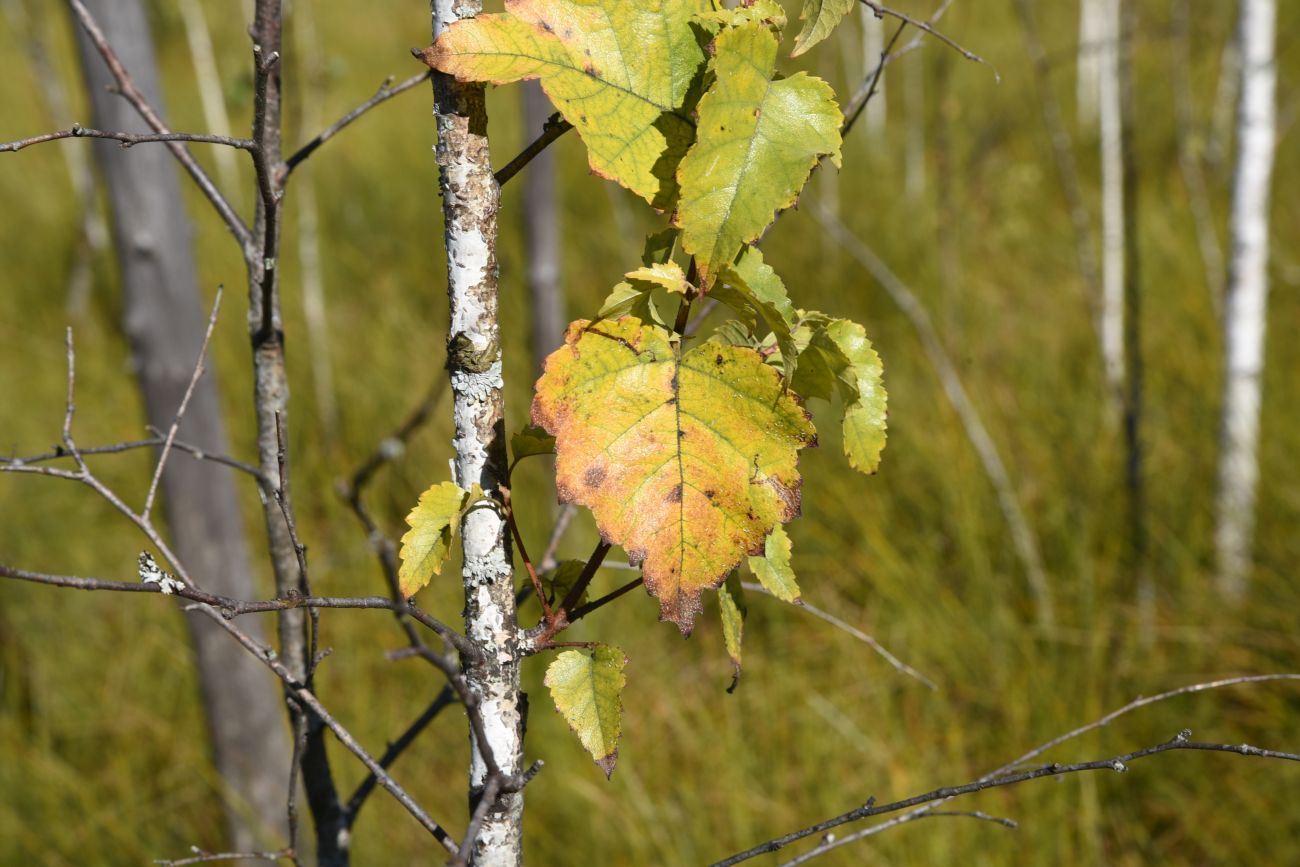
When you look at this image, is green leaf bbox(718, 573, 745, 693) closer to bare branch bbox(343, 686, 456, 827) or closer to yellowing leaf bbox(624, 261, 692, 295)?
yellowing leaf bbox(624, 261, 692, 295)

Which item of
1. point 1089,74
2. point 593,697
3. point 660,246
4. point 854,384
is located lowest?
point 593,697

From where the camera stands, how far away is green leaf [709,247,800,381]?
562mm

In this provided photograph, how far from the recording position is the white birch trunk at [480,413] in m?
0.61

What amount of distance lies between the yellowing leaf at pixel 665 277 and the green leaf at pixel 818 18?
14 centimetres

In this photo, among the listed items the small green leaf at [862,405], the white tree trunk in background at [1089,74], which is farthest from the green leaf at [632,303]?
the white tree trunk in background at [1089,74]

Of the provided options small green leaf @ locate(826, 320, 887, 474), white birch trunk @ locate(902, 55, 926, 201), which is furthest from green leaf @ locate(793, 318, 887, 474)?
white birch trunk @ locate(902, 55, 926, 201)

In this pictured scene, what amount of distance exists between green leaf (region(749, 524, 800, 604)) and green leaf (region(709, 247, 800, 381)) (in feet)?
0.47

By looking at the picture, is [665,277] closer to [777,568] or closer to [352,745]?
[777,568]

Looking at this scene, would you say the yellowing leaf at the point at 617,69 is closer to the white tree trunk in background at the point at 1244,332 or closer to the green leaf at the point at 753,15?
the green leaf at the point at 753,15

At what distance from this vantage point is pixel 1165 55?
5426mm

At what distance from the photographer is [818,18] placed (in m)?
0.59

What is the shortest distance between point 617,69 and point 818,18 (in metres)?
0.12

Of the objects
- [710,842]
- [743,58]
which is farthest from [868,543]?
[743,58]

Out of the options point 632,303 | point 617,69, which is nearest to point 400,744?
point 632,303
